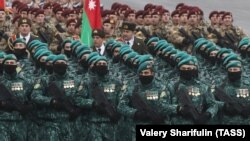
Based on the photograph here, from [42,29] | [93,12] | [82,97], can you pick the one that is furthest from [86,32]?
[82,97]

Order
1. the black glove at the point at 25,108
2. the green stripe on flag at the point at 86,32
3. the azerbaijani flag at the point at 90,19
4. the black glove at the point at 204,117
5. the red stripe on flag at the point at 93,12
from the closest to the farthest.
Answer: the black glove at the point at 204,117 < the black glove at the point at 25,108 < the green stripe on flag at the point at 86,32 < the azerbaijani flag at the point at 90,19 < the red stripe on flag at the point at 93,12

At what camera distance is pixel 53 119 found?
673 inches

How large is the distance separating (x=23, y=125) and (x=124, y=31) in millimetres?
4553

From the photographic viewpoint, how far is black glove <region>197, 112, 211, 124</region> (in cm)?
1625

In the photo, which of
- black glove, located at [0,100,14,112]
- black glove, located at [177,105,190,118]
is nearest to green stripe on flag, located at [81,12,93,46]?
black glove, located at [0,100,14,112]

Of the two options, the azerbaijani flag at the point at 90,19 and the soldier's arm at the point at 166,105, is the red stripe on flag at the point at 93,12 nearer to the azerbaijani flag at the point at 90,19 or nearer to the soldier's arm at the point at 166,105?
the azerbaijani flag at the point at 90,19

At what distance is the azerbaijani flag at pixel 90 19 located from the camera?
22453mm

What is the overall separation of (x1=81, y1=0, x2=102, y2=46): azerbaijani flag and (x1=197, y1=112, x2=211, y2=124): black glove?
630cm

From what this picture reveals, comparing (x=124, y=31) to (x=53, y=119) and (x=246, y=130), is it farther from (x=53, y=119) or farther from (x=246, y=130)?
(x=246, y=130)

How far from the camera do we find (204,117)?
1631 centimetres

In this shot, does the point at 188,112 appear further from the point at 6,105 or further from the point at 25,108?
the point at 6,105

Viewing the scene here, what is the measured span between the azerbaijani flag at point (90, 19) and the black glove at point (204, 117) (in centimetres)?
630

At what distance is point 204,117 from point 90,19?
7308mm

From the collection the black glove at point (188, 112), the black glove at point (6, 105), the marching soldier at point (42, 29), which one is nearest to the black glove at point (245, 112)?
the black glove at point (188, 112)
